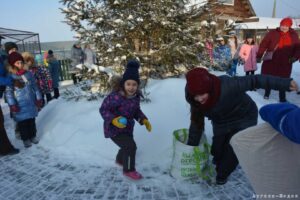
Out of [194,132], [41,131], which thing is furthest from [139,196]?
[41,131]

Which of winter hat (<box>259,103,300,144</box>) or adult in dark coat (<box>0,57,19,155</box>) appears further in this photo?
adult in dark coat (<box>0,57,19,155</box>)

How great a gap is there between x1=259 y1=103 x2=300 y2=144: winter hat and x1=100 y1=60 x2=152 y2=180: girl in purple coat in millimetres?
1985

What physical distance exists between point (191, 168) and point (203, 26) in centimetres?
389

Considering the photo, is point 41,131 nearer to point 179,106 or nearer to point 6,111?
point 179,106

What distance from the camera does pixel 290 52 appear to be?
226 inches

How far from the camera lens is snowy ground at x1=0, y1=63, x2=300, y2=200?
3.08m

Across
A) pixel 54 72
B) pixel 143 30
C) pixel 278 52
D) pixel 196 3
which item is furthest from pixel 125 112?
pixel 54 72

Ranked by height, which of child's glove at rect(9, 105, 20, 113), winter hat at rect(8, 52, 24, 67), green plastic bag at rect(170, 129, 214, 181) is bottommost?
green plastic bag at rect(170, 129, 214, 181)

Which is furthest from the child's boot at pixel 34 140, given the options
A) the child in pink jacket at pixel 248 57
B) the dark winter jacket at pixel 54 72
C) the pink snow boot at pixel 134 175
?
the child in pink jacket at pixel 248 57

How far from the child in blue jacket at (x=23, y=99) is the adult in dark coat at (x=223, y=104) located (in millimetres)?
2665

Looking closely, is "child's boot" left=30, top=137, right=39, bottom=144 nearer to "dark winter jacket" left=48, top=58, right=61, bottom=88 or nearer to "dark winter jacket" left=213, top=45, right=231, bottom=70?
"dark winter jacket" left=48, top=58, right=61, bottom=88

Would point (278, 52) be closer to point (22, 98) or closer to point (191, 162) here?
point (191, 162)

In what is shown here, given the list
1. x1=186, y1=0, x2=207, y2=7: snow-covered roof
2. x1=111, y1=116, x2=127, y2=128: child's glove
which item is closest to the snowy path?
x1=111, y1=116, x2=127, y2=128: child's glove

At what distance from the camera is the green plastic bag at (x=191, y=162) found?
3109 millimetres
